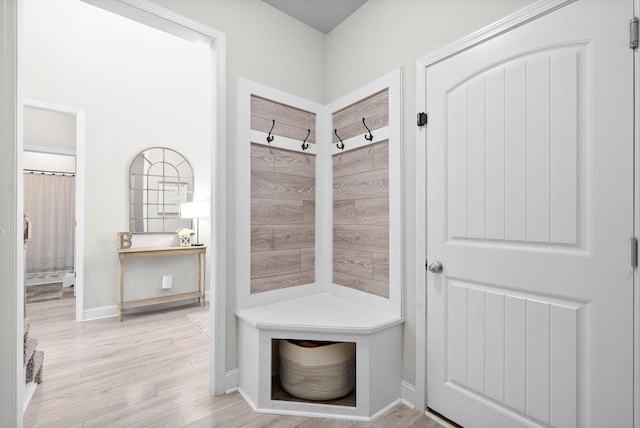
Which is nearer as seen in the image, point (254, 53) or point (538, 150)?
point (538, 150)

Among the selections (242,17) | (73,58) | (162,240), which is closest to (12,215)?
(242,17)

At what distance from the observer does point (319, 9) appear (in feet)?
7.34

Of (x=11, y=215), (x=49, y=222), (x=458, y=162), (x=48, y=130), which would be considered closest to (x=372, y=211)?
(x=458, y=162)

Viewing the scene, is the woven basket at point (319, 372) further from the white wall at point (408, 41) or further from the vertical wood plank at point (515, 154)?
the vertical wood plank at point (515, 154)

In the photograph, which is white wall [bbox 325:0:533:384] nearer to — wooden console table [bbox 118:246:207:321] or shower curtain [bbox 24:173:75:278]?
wooden console table [bbox 118:246:207:321]

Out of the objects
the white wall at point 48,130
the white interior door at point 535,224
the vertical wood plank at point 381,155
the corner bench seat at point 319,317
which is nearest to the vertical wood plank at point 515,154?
the white interior door at point 535,224

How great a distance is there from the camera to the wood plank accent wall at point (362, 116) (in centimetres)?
200

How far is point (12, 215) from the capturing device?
4.23 feet

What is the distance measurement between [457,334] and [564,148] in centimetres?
100

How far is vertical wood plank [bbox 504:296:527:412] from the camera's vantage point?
1370 millimetres

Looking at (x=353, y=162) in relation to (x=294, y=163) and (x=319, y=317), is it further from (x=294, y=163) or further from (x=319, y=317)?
(x=319, y=317)

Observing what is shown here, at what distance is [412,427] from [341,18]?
2.72 m

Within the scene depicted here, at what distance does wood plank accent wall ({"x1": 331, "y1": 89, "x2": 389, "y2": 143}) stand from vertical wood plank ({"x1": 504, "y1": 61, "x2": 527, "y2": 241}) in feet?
2.37

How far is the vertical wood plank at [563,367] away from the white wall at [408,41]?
2.23 ft
